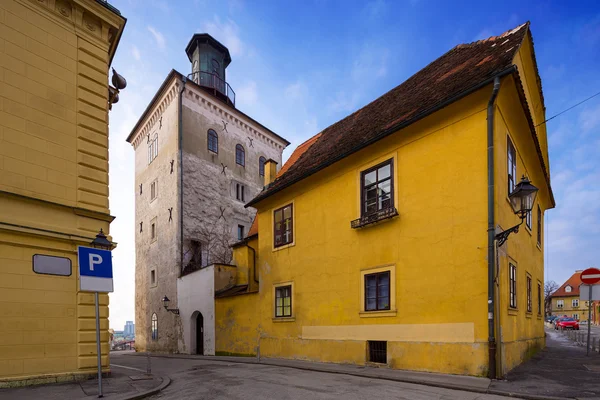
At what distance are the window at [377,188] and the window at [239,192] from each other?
18525 millimetres

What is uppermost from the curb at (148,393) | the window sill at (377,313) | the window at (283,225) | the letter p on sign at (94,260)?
the window at (283,225)

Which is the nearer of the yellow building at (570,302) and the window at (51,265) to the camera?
the window at (51,265)

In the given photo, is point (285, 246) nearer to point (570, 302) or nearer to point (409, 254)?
point (409, 254)

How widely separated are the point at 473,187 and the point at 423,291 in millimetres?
3092

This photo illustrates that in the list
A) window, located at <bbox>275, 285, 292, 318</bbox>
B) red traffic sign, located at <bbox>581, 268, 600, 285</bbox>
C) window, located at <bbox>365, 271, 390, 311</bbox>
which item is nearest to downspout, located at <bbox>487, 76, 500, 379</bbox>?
window, located at <bbox>365, 271, 390, 311</bbox>

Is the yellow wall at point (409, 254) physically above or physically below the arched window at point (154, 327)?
above

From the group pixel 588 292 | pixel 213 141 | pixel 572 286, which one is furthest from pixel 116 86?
pixel 572 286

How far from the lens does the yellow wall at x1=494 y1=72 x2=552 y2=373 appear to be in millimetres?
9992

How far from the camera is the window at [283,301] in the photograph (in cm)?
1599

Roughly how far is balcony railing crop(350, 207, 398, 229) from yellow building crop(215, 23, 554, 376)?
42 mm

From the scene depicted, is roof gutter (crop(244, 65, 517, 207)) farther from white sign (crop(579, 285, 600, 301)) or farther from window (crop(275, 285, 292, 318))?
white sign (crop(579, 285, 600, 301))

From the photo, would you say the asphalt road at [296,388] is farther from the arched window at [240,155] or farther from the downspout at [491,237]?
the arched window at [240,155]

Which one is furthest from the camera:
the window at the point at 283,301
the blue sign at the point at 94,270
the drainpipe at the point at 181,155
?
the drainpipe at the point at 181,155

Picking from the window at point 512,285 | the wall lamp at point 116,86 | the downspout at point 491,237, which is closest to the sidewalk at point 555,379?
the downspout at point 491,237
